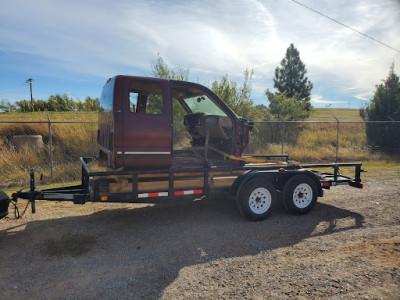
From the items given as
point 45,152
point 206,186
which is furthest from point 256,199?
point 45,152

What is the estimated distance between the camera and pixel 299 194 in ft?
19.0

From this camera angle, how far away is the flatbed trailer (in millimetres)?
4715

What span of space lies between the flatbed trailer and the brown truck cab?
0.76ft

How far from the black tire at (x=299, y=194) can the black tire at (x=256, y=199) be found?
336 mm

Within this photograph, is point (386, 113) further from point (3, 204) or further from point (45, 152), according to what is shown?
point (3, 204)

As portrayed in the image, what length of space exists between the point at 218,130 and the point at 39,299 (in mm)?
3954

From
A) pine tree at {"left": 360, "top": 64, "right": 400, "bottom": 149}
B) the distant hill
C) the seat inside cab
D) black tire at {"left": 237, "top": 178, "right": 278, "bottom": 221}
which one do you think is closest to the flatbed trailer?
Result: black tire at {"left": 237, "top": 178, "right": 278, "bottom": 221}

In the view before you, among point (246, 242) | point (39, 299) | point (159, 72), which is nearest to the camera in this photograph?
point (39, 299)

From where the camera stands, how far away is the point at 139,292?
3164 millimetres

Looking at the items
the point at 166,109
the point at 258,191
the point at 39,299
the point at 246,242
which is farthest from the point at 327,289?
the point at 166,109

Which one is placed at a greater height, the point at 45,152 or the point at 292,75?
the point at 292,75

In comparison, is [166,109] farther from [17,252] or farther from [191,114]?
[17,252]

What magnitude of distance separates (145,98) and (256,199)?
8.87 feet

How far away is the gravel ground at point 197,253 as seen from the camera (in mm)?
3211
